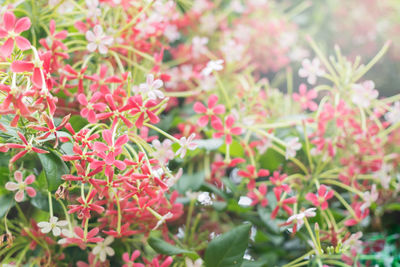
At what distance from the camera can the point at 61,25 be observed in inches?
20.6

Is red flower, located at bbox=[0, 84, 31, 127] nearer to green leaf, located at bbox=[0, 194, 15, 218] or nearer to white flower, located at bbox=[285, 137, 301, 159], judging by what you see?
green leaf, located at bbox=[0, 194, 15, 218]

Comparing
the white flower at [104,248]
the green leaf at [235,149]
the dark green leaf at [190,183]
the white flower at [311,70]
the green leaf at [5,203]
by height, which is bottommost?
the white flower at [104,248]

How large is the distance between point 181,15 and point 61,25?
31cm

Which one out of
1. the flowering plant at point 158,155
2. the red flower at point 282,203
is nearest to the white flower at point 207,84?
the flowering plant at point 158,155

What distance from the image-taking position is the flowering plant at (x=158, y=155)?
38cm

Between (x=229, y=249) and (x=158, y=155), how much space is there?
5.7 inches

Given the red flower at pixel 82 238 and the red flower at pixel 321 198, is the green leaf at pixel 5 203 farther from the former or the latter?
the red flower at pixel 321 198

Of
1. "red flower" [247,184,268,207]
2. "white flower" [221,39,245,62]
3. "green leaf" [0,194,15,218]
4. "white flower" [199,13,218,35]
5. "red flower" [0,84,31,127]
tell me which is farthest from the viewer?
"white flower" [199,13,218,35]

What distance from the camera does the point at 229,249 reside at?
457mm

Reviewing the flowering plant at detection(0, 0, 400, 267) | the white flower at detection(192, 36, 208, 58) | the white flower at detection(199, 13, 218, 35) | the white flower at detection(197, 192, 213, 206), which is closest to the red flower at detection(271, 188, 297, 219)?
the flowering plant at detection(0, 0, 400, 267)

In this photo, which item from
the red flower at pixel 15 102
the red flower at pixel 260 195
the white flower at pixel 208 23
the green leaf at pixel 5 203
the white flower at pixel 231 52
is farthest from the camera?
the white flower at pixel 208 23

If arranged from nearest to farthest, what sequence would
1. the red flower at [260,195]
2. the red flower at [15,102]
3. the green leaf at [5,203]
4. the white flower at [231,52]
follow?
the red flower at [15,102] < the green leaf at [5,203] < the red flower at [260,195] < the white flower at [231,52]

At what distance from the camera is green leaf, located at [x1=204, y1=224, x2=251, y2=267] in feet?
1.49

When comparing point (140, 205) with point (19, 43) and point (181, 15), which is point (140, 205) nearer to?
point (19, 43)
